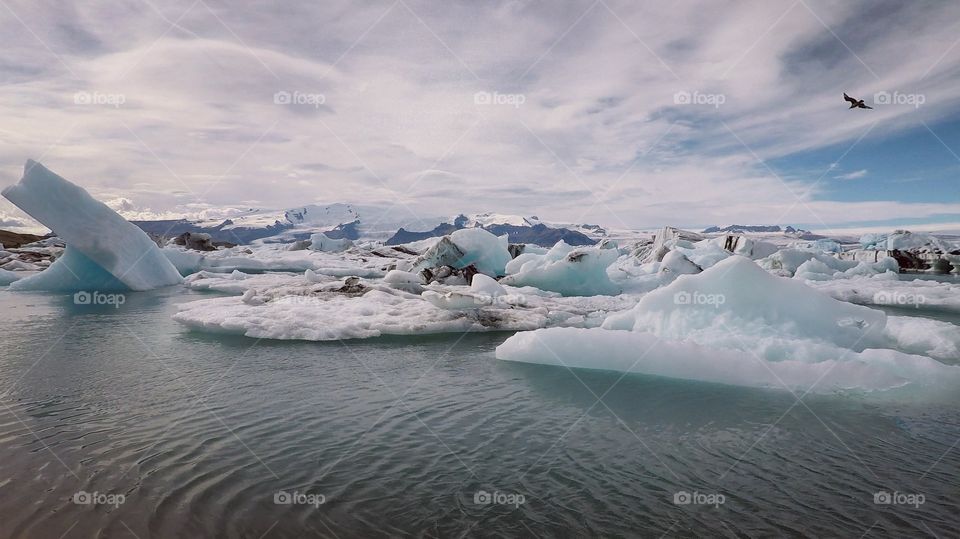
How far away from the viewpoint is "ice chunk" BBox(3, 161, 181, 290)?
2212 centimetres

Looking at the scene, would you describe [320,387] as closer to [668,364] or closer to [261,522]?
[261,522]

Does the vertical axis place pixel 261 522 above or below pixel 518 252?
below

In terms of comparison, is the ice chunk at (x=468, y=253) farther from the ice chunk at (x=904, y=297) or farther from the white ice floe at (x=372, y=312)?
the ice chunk at (x=904, y=297)

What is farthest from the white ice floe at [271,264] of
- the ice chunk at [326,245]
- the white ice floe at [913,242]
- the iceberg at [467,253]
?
the white ice floe at [913,242]

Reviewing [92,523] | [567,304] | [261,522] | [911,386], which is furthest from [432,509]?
[567,304]

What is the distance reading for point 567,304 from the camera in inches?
817

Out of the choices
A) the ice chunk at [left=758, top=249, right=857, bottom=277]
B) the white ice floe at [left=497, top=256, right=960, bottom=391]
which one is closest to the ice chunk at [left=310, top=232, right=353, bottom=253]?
the ice chunk at [left=758, top=249, right=857, bottom=277]

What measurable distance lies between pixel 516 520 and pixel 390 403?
161 inches

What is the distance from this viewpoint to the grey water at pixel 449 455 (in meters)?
4.79

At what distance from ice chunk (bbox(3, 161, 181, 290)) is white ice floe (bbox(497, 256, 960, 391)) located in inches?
857

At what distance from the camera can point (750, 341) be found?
35.0ft

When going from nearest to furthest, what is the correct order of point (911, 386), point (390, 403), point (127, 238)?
point (390, 403)
point (911, 386)
point (127, 238)

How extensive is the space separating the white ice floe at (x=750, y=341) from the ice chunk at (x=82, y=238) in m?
21.8

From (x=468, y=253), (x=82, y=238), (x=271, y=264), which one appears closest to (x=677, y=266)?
(x=468, y=253)
